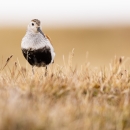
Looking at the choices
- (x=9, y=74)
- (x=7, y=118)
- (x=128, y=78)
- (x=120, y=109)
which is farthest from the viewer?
(x=9, y=74)

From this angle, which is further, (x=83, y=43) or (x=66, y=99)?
(x=83, y=43)

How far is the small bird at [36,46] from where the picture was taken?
7.74 m

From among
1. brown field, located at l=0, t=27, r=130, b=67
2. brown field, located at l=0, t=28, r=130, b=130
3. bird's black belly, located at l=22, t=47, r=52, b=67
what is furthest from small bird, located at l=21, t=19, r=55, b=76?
brown field, located at l=0, t=27, r=130, b=67

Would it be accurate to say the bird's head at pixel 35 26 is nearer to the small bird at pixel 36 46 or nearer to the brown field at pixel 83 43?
the small bird at pixel 36 46

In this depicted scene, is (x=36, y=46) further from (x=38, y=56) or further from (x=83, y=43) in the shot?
(x=83, y=43)

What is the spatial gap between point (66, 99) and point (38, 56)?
2199 mm

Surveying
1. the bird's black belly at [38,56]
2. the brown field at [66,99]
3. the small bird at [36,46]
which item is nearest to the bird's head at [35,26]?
the small bird at [36,46]

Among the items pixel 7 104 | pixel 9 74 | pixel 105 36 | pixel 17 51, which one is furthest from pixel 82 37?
pixel 7 104

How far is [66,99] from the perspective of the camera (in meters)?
5.70

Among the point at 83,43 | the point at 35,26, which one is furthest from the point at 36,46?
the point at 83,43

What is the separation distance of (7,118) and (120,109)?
1367 mm

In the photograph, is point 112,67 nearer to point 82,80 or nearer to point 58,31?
point 82,80

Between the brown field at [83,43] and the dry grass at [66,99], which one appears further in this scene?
the brown field at [83,43]

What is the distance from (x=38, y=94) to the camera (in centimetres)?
564
